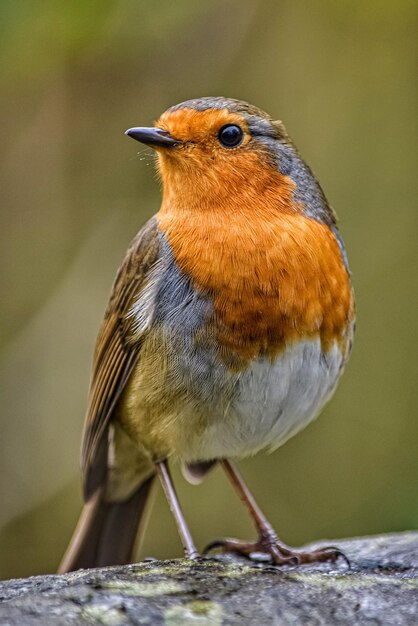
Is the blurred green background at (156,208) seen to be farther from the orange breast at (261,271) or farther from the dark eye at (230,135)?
the orange breast at (261,271)

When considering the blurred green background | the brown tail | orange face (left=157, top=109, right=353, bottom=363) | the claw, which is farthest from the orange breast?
the blurred green background

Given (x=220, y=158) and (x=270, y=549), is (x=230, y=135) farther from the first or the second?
(x=270, y=549)

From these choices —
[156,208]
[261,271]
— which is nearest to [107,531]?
[261,271]

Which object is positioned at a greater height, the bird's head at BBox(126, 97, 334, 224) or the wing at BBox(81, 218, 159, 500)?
the bird's head at BBox(126, 97, 334, 224)

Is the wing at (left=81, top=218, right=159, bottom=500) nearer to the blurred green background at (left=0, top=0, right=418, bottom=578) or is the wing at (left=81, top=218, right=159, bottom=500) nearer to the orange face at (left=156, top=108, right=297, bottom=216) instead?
the orange face at (left=156, top=108, right=297, bottom=216)

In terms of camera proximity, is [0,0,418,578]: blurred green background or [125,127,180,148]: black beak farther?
[0,0,418,578]: blurred green background

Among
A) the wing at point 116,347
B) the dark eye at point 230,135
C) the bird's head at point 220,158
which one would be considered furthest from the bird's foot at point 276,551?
the dark eye at point 230,135

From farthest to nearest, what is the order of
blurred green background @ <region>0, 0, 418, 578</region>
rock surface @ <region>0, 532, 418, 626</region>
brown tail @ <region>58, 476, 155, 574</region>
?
blurred green background @ <region>0, 0, 418, 578</region> < brown tail @ <region>58, 476, 155, 574</region> < rock surface @ <region>0, 532, 418, 626</region>
